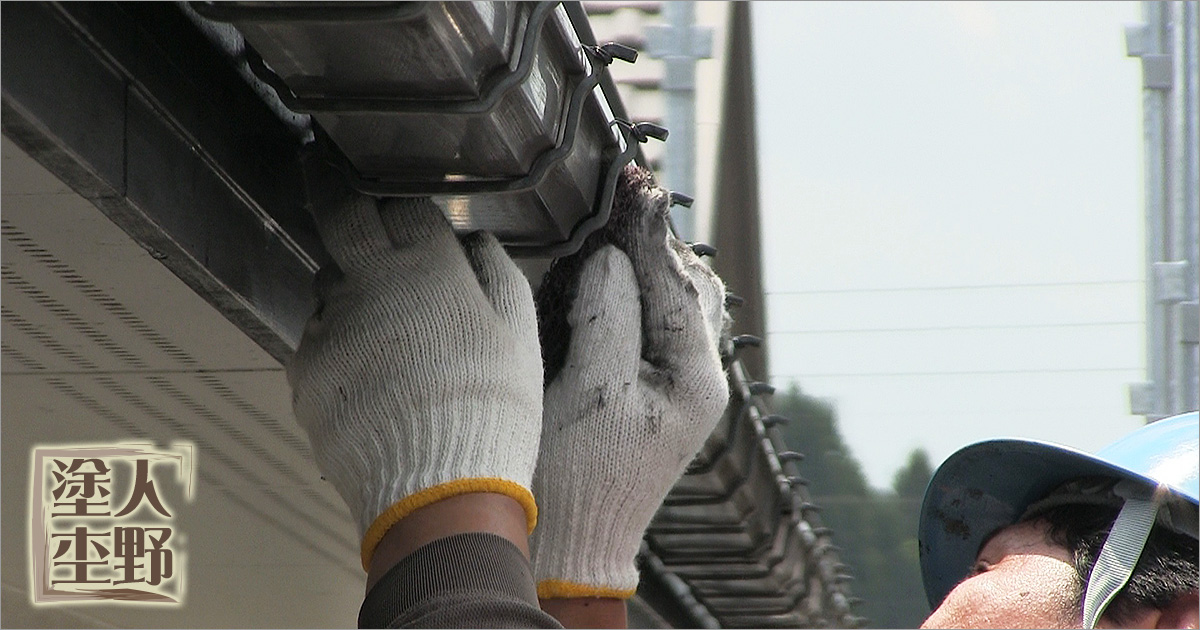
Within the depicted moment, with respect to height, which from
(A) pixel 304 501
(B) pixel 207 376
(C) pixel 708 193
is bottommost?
(A) pixel 304 501

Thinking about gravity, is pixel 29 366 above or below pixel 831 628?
above

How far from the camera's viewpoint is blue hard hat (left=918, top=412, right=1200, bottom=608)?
1788 mm

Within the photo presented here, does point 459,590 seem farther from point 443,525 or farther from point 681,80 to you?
point 681,80

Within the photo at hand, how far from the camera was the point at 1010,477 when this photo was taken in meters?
2.02

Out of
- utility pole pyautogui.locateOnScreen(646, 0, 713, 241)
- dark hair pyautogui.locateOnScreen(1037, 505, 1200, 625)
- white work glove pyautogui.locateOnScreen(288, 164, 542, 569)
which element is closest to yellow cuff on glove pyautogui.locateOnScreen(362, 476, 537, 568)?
white work glove pyautogui.locateOnScreen(288, 164, 542, 569)

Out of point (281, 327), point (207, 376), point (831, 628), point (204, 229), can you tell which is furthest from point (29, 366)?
point (831, 628)

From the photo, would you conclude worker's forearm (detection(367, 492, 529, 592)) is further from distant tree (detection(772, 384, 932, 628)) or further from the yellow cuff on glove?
distant tree (detection(772, 384, 932, 628))

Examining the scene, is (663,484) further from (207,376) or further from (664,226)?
(207,376)


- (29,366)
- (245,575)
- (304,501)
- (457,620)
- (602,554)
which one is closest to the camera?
(457,620)

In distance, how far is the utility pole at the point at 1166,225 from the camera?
3719mm

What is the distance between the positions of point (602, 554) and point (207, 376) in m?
0.69

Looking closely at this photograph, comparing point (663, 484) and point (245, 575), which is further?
point (245, 575)

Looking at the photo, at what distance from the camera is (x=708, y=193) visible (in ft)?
10.5

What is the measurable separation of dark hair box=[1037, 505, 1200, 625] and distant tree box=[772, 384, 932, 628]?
75.9 inches
